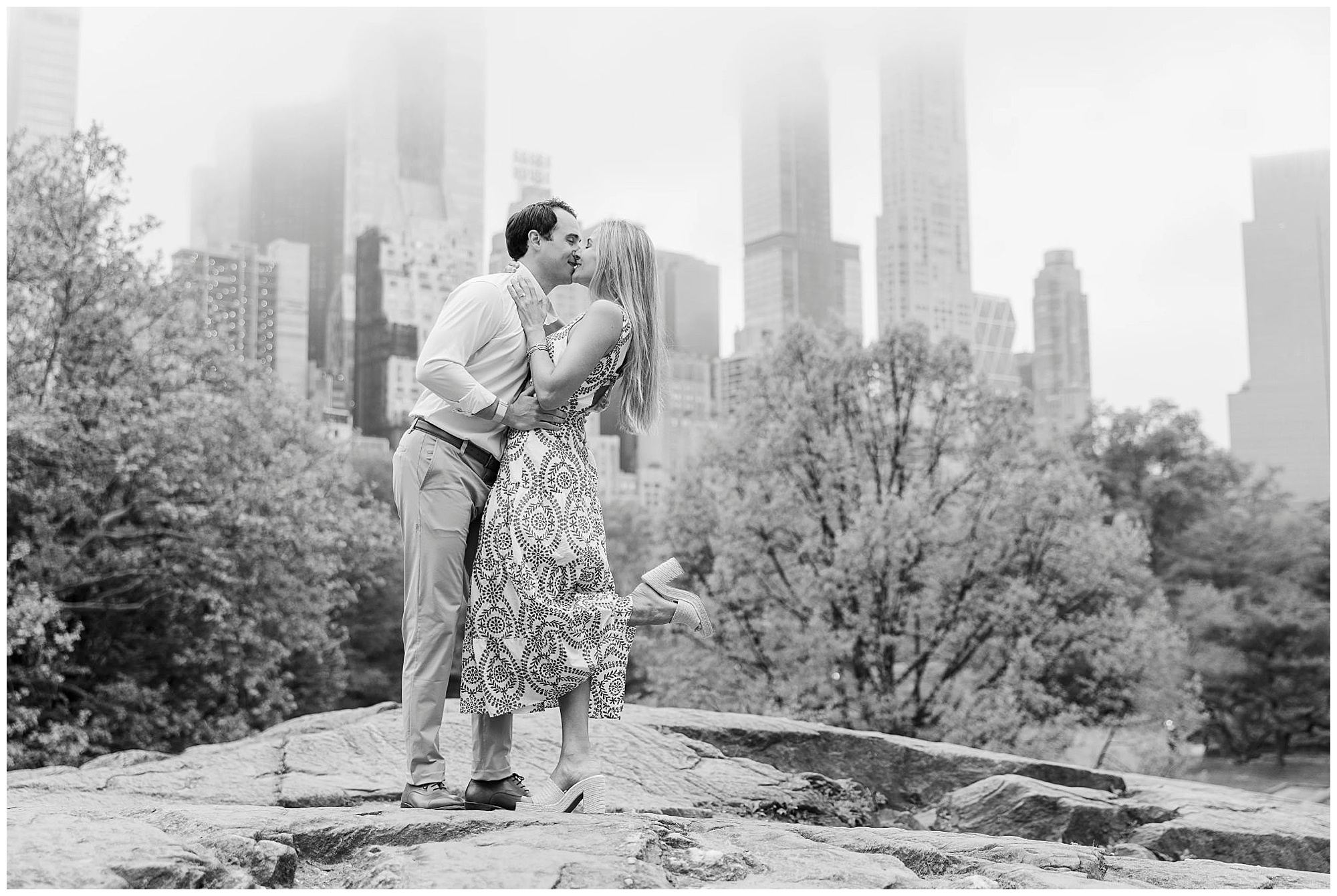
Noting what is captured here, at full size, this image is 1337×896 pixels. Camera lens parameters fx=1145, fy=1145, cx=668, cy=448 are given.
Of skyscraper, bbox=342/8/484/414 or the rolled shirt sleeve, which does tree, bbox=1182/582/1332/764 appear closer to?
the rolled shirt sleeve

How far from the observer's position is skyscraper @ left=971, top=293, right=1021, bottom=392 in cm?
5319

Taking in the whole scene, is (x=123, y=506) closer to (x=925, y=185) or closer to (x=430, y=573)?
(x=430, y=573)

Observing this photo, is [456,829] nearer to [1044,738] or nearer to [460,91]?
[1044,738]

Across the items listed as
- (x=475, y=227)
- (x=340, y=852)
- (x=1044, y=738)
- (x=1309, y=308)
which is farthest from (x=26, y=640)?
(x=1309, y=308)

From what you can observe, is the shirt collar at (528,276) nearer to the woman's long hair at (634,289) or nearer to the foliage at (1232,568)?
the woman's long hair at (634,289)

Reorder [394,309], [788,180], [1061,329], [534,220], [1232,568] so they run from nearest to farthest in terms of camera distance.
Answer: [534,220] < [1232,568] < [394,309] < [788,180] < [1061,329]

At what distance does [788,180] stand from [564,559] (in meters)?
53.3

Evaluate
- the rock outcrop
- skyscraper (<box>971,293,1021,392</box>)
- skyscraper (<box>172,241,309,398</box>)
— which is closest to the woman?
the rock outcrop

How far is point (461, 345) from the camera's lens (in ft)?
15.4

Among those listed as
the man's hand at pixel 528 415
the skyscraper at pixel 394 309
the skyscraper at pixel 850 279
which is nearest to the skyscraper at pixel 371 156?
the skyscraper at pixel 394 309

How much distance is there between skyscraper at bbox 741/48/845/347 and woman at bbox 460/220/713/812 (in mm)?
49955

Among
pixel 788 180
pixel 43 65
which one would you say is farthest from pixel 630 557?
pixel 43 65

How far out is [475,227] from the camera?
66.3 m

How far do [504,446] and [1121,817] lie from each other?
13.9 ft
